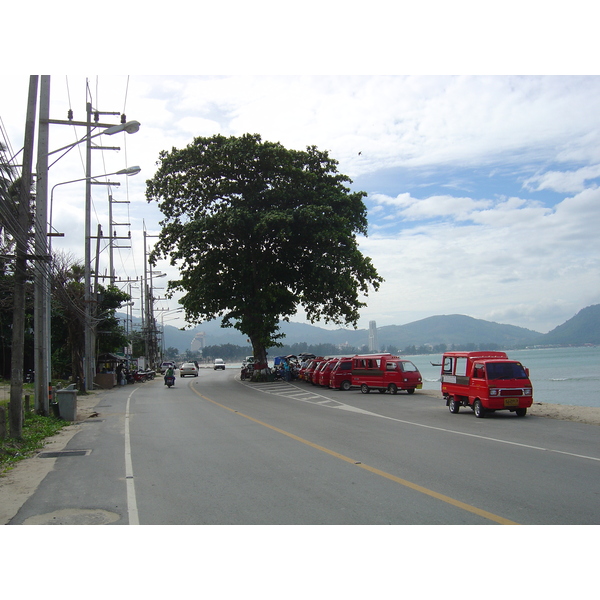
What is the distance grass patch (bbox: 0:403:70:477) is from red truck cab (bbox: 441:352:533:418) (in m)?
12.4

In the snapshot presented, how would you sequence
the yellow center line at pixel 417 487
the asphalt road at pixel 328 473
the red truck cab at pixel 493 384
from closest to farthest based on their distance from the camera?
the yellow center line at pixel 417 487, the asphalt road at pixel 328 473, the red truck cab at pixel 493 384

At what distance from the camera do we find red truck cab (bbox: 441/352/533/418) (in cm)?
1712

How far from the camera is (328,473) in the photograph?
9.09 metres

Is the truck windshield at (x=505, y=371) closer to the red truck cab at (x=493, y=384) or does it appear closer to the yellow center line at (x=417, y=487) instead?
the red truck cab at (x=493, y=384)

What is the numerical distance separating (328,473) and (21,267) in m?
9.86

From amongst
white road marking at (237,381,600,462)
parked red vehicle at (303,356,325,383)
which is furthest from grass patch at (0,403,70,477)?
parked red vehicle at (303,356,325,383)

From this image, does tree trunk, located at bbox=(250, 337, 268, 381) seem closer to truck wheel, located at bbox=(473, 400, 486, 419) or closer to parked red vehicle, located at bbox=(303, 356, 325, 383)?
parked red vehicle, located at bbox=(303, 356, 325, 383)

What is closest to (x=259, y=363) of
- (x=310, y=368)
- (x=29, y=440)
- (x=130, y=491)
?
(x=310, y=368)

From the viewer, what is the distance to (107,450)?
41.8 ft

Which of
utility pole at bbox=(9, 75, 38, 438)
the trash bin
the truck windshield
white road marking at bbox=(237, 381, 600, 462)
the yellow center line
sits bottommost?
white road marking at bbox=(237, 381, 600, 462)

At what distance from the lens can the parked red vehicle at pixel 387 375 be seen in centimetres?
2808

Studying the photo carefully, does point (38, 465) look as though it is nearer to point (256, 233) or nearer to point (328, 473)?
point (328, 473)

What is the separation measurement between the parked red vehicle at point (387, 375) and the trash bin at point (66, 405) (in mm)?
14935

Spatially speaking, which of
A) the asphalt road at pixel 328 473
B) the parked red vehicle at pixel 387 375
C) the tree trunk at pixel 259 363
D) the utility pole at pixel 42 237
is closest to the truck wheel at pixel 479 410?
the asphalt road at pixel 328 473
